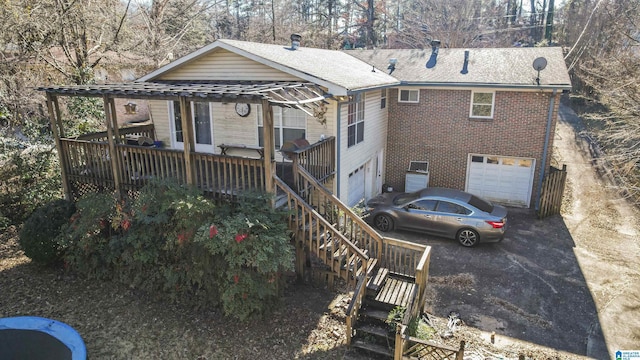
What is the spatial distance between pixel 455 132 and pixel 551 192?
12.8 ft

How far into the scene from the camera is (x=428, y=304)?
9.07 m

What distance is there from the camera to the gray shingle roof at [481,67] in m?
14.1

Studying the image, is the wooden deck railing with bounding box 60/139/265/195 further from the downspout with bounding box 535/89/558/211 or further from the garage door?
the downspout with bounding box 535/89/558/211

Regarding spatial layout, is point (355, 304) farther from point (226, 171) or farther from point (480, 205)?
point (480, 205)

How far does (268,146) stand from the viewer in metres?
7.91

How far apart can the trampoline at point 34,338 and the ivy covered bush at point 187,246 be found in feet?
6.54

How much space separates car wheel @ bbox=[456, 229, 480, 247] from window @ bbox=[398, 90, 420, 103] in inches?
236

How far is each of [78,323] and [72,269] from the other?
220cm

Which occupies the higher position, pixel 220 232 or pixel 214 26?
pixel 214 26

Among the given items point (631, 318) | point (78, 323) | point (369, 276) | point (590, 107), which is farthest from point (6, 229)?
point (590, 107)

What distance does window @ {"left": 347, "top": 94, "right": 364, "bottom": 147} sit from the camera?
1201 cm

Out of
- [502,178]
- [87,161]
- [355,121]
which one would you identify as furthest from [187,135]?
[502,178]

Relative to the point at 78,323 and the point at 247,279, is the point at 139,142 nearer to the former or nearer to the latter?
the point at 78,323

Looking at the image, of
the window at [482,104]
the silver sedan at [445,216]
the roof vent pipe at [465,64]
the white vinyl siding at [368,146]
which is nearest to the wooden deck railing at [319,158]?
the white vinyl siding at [368,146]
